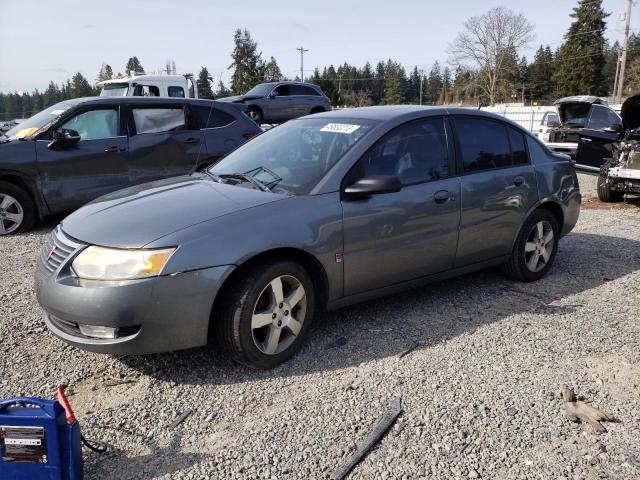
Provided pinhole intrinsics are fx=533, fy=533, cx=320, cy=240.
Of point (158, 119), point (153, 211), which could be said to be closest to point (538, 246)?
point (153, 211)

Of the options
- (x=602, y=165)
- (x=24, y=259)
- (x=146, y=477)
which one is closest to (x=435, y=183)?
(x=146, y=477)

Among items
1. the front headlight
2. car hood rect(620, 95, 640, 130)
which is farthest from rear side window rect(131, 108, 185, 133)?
car hood rect(620, 95, 640, 130)

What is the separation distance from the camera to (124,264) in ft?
9.27

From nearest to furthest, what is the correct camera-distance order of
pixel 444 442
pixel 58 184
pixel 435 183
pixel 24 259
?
pixel 444 442
pixel 435 183
pixel 24 259
pixel 58 184

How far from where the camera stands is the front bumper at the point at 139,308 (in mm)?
2785

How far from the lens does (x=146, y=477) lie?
2328 mm

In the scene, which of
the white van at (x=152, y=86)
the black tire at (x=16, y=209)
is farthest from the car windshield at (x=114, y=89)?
the black tire at (x=16, y=209)

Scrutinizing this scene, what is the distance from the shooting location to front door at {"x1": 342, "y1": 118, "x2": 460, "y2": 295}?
3.54 metres

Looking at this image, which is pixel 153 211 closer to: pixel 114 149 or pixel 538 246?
pixel 538 246

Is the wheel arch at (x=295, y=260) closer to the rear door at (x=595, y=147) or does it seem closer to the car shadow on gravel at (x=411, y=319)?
the car shadow on gravel at (x=411, y=319)

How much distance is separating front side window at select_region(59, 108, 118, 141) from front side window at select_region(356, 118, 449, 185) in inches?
184

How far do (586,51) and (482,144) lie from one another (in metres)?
63.0

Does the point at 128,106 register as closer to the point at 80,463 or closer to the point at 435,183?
the point at 435,183

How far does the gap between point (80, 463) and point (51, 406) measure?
0.98 ft
